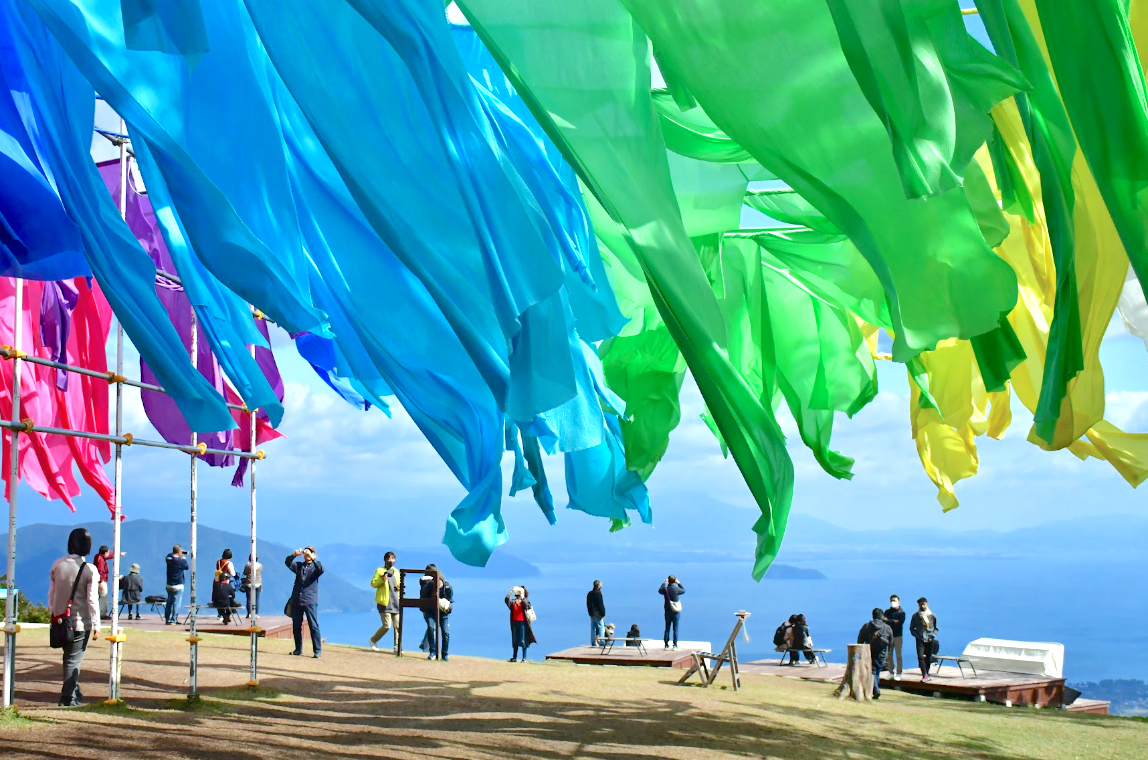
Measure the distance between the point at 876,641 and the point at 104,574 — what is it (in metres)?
14.8

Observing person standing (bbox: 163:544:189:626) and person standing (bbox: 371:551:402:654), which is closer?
person standing (bbox: 371:551:402:654)

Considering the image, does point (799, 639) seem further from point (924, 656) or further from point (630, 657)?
point (630, 657)

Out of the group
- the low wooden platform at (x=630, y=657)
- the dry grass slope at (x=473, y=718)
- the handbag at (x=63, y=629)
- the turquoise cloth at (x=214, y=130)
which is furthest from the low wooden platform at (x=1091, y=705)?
the turquoise cloth at (x=214, y=130)

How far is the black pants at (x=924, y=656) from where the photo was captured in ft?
61.3

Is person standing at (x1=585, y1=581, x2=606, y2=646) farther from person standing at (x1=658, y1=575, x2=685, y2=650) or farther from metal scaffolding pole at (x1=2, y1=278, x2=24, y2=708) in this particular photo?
metal scaffolding pole at (x1=2, y1=278, x2=24, y2=708)

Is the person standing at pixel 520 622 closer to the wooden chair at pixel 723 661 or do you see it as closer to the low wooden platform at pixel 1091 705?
the wooden chair at pixel 723 661

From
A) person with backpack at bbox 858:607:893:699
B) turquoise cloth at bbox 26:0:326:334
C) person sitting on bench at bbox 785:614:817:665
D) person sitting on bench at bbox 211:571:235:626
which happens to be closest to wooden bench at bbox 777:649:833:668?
person sitting on bench at bbox 785:614:817:665

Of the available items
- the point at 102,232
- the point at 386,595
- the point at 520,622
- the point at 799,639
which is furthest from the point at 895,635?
the point at 102,232

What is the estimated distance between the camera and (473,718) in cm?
1035

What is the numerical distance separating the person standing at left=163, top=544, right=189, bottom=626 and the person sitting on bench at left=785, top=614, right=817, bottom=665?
12.9 meters

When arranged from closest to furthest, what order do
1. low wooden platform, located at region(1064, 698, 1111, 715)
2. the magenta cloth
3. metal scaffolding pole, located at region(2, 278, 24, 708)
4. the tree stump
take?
metal scaffolding pole, located at region(2, 278, 24, 708)
the magenta cloth
the tree stump
low wooden platform, located at region(1064, 698, 1111, 715)

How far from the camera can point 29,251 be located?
517 cm

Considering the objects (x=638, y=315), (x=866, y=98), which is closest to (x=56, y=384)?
(x=638, y=315)

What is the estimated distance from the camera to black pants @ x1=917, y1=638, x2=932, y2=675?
18681 mm
